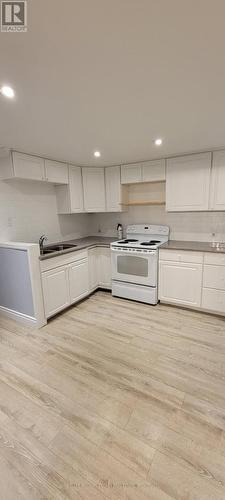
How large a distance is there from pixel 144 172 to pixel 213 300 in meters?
2.12

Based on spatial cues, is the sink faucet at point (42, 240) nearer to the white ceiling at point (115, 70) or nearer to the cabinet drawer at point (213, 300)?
the white ceiling at point (115, 70)

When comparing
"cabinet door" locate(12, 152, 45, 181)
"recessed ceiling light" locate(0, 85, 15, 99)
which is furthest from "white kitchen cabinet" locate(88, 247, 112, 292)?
"recessed ceiling light" locate(0, 85, 15, 99)

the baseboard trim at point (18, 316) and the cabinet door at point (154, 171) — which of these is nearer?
the baseboard trim at point (18, 316)

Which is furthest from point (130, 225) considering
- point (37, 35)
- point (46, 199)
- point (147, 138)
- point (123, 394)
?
point (37, 35)

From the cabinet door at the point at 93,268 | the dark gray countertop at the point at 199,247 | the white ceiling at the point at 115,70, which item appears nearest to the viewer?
the white ceiling at the point at 115,70

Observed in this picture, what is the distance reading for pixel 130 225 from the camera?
12.8ft

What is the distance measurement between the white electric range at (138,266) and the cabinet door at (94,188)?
81 centimetres

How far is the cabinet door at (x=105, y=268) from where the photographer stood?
3664 millimetres

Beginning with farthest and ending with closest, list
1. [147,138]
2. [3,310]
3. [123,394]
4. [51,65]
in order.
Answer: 1. [3,310]
2. [147,138]
3. [123,394]
4. [51,65]

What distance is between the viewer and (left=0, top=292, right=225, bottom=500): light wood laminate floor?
117 centimetres

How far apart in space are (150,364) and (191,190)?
2301 millimetres

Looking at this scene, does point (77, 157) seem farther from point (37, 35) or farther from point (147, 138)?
point (37, 35)

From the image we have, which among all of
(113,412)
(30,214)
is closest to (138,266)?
(30,214)

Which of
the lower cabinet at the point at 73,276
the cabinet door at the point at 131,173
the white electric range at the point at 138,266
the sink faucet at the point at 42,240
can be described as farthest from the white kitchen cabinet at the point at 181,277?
the sink faucet at the point at 42,240
